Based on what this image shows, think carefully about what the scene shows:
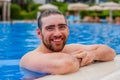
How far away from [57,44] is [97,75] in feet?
1.79

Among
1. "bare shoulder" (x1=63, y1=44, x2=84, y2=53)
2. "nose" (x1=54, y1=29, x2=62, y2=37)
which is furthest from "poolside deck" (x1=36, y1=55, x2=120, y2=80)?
"nose" (x1=54, y1=29, x2=62, y2=37)

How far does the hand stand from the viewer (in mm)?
3686

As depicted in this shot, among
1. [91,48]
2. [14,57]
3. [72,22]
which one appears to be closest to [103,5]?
[72,22]

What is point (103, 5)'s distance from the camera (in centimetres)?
2733

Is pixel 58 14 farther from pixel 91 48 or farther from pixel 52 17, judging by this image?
pixel 91 48

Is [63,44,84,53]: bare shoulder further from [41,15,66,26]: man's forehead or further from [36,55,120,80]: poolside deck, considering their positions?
[41,15,66,26]: man's forehead

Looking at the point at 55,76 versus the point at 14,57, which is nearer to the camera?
the point at 55,76

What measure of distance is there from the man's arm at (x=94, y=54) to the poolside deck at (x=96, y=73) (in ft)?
0.25

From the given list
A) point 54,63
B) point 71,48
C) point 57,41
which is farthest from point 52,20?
point 71,48

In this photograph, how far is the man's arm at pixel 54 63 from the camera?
10.6ft

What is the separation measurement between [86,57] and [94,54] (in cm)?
19

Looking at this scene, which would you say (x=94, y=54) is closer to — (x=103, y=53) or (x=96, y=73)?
(x=103, y=53)

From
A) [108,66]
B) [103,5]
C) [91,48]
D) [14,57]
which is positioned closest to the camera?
[108,66]

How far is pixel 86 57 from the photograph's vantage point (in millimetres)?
3748
